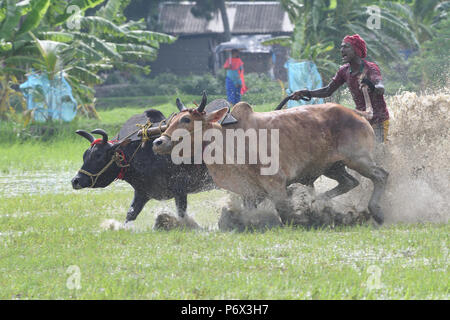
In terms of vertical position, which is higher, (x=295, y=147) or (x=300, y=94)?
(x=300, y=94)

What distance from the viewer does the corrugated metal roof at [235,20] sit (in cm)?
3641

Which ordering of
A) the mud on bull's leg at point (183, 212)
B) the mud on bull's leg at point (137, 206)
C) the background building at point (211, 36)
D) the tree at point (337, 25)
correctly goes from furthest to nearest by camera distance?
the background building at point (211, 36)
the tree at point (337, 25)
the mud on bull's leg at point (137, 206)
the mud on bull's leg at point (183, 212)

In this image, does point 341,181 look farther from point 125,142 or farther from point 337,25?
point 337,25

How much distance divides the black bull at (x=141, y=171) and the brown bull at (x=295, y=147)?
2.02 feet

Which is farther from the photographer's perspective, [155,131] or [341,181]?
[341,181]

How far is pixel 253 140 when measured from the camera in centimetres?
721

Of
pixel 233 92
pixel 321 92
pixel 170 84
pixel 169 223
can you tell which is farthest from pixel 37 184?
pixel 170 84

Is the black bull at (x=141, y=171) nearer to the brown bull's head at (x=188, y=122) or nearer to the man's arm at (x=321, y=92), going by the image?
the brown bull's head at (x=188, y=122)

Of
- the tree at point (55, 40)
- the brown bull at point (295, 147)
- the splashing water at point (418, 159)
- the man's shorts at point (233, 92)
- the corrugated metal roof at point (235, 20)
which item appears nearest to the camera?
the brown bull at point (295, 147)

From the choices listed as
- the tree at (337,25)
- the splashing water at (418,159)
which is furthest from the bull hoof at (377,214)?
the tree at (337,25)

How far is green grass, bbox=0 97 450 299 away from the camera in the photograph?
4906mm

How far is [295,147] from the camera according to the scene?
→ 7301mm

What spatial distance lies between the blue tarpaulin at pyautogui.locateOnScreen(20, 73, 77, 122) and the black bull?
1165cm

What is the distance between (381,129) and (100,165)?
291 centimetres
